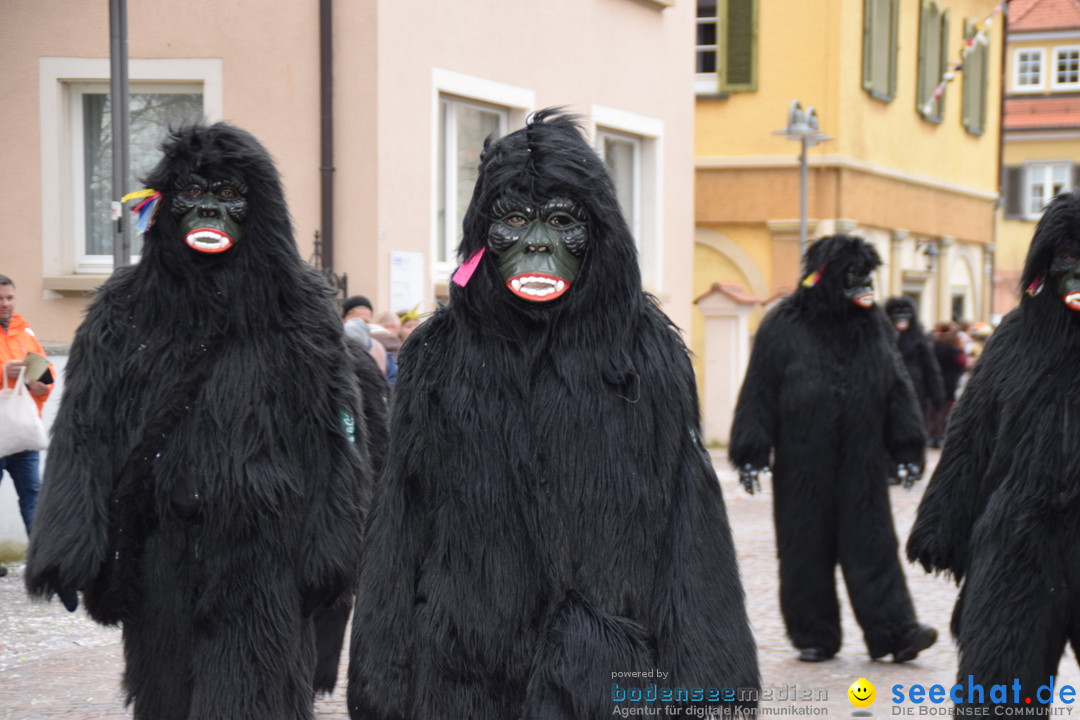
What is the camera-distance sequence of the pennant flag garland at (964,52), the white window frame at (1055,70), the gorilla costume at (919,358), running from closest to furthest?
the gorilla costume at (919,358), the pennant flag garland at (964,52), the white window frame at (1055,70)

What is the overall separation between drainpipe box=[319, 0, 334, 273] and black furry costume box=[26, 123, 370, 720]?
8.48 meters

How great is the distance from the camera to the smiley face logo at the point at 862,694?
701cm

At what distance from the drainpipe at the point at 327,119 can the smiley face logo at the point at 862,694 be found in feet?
24.5

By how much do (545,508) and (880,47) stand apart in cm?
2478

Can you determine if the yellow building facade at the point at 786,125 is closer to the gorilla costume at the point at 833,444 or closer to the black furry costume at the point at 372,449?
the gorilla costume at the point at 833,444

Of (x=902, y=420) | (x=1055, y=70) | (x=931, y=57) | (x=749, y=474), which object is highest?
(x=1055, y=70)

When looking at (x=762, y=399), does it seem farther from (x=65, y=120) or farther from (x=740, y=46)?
(x=740, y=46)

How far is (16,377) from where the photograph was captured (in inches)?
403

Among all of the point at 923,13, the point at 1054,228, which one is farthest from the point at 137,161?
the point at 923,13

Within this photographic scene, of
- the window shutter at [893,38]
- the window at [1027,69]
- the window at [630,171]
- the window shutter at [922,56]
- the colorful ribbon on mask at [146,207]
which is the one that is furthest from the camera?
the window at [1027,69]

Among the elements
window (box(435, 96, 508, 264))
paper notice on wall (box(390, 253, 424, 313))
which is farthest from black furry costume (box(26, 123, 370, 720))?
window (box(435, 96, 508, 264))

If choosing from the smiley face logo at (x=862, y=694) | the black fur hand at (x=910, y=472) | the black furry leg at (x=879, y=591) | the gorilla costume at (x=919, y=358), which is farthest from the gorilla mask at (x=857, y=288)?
the gorilla costume at (x=919, y=358)

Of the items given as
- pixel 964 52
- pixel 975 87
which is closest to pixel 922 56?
pixel 964 52

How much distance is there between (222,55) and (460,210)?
273 centimetres
